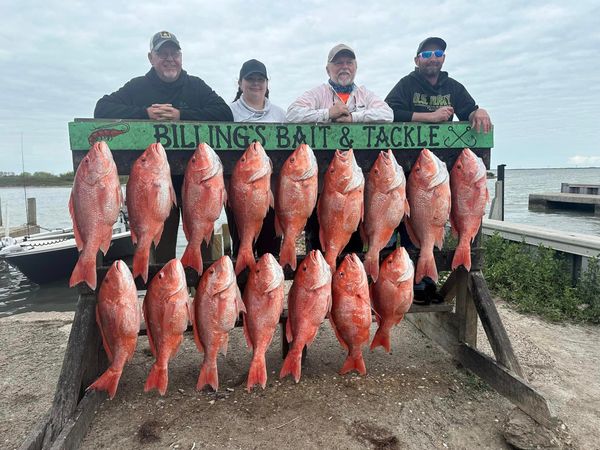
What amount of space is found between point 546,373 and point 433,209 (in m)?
2.06

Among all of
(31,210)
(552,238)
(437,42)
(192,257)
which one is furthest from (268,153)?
(31,210)

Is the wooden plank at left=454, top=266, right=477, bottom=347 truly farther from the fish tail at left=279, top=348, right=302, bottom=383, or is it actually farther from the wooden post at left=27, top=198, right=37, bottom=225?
the wooden post at left=27, top=198, right=37, bottom=225

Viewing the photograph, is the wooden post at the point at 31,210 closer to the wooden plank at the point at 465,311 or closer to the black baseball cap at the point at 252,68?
the black baseball cap at the point at 252,68

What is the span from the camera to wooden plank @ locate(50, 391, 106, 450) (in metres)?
2.63

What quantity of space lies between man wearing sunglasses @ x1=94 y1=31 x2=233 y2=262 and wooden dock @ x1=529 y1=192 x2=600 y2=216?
22.1 metres

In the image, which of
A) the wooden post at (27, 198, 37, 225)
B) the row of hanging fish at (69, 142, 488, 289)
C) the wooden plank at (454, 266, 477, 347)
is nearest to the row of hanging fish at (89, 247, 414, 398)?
the row of hanging fish at (69, 142, 488, 289)

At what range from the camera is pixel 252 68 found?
4262 mm

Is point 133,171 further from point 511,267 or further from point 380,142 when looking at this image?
point 511,267

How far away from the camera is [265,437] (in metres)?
2.90

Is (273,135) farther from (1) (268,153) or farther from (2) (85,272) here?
(2) (85,272)

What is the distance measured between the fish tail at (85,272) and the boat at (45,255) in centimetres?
930

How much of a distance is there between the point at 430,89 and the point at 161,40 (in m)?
2.56

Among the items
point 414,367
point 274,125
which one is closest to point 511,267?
point 414,367

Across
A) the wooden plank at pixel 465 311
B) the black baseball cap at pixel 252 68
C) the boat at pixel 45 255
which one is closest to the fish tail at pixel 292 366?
the wooden plank at pixel 465 311
